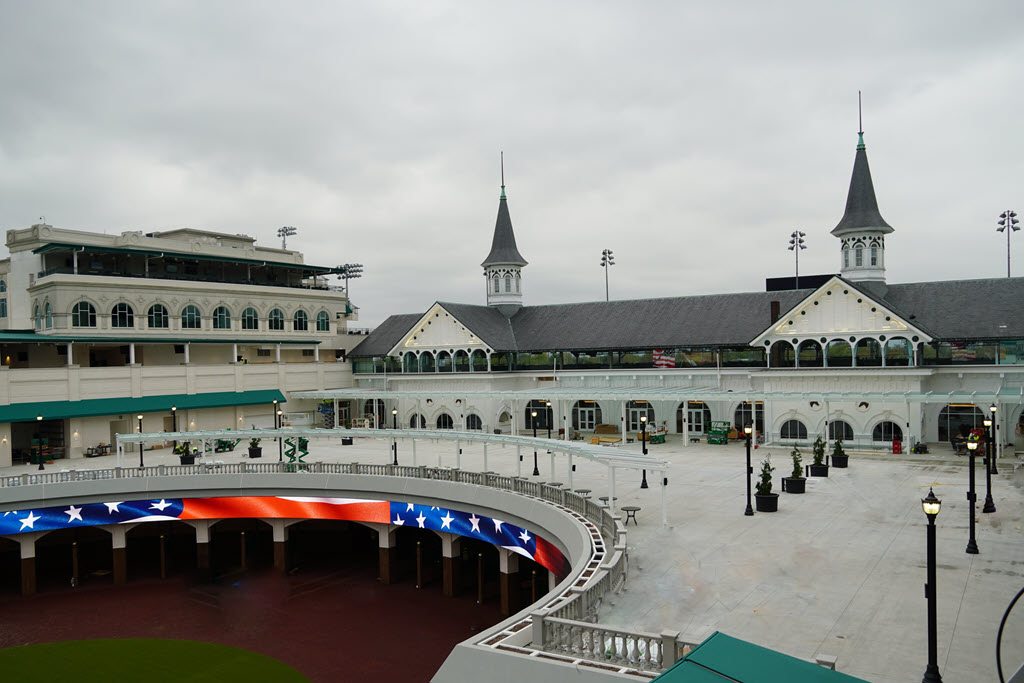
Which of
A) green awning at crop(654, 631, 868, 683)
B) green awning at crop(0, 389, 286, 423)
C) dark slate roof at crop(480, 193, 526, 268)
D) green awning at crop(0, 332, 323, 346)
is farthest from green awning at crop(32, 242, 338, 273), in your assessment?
green awning at crop(654, 631, 868, 683)

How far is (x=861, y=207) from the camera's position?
1932 inches

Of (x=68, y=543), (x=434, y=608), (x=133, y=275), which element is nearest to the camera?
(x=434, y=608)

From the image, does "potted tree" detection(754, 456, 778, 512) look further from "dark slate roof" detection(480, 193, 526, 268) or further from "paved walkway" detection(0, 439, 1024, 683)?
"dark slate roof" detection(480, 193, 526, 268)

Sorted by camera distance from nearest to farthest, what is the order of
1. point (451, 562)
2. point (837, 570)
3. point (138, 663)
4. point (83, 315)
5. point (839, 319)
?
point (837, 570), point (138, 663), point (451, 562), point (839, 319), point (83, 315)

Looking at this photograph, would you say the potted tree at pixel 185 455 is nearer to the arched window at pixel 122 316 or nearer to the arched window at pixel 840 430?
the arched window at pixel 122 316

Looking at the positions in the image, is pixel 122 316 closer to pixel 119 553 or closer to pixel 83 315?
pixel 83 315

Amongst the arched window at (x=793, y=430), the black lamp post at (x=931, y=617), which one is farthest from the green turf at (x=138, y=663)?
the arched window at (x=793, y=430)

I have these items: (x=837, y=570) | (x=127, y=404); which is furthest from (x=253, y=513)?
(x=837, y=570)

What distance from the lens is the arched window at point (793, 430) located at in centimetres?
4519

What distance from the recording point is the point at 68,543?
41.1 meters

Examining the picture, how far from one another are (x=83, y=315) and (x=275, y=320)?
1503 centimetres

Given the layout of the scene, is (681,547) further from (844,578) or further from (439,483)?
(439,483)

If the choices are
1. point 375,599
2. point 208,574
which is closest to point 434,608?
point 375,599

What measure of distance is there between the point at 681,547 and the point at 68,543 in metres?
35.6
